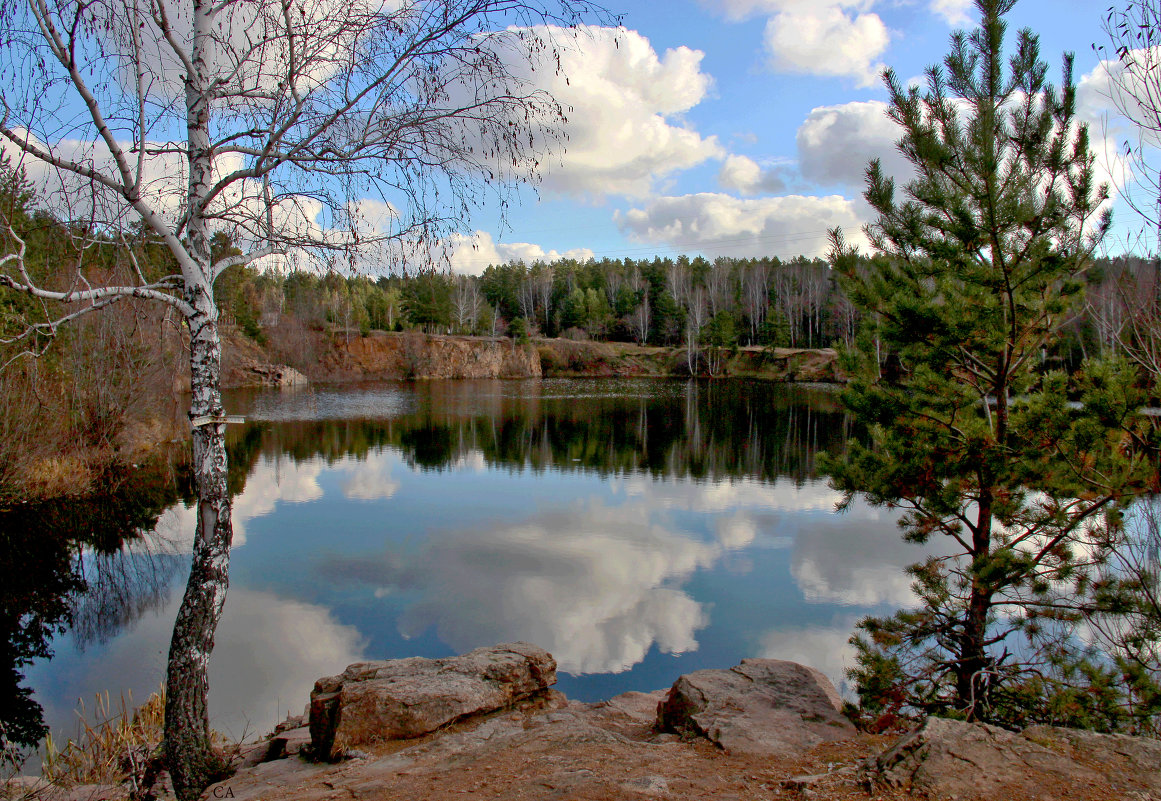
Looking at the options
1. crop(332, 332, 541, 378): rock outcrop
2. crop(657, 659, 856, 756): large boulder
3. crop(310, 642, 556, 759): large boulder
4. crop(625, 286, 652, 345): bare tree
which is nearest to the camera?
crop(657, 659, 856, 756): large boulder

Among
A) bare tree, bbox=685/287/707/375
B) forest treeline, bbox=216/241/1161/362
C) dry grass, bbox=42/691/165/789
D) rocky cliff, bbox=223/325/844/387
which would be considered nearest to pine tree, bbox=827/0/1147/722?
dry grass, bbox=42/691/165/789

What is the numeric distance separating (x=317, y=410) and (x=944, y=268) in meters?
34.8

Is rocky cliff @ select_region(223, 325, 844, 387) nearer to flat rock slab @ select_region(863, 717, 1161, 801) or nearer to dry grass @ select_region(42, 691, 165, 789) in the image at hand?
dry grass @ select_region(42, 691, 165, 789)

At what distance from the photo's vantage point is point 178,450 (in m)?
21.5

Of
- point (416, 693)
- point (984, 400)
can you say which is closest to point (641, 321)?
point (984, 400)

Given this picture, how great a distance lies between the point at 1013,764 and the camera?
3570mm

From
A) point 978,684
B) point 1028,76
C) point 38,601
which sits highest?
point 1028,76

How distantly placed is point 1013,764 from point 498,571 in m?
8.73

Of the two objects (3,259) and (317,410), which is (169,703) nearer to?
(3,259)

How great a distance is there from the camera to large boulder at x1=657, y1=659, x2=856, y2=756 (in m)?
4.53

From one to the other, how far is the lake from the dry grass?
60cm

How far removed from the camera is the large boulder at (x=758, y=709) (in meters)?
4.53

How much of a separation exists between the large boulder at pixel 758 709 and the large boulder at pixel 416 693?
138 centimetres

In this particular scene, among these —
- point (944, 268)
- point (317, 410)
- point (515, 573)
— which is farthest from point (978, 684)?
point (317, 410)
